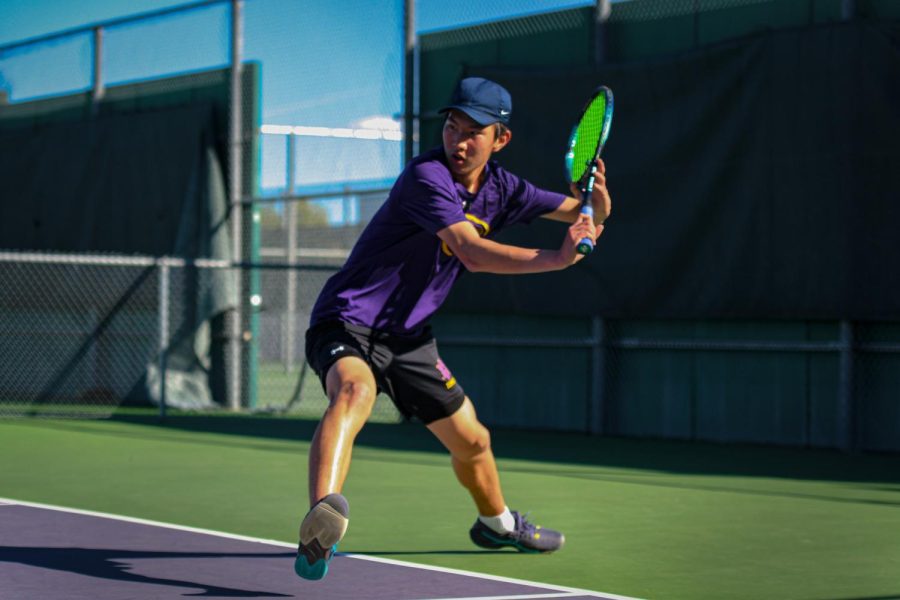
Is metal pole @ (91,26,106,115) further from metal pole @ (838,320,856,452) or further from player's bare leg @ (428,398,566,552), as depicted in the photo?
player's bare leg @ (428,398,566,552)

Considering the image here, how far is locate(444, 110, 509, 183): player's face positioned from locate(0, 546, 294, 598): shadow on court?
1.68 metres

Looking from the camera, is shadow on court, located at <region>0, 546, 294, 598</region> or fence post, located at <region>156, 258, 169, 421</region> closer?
shadow on court, located at <region>0, 546, 294, 598</region>

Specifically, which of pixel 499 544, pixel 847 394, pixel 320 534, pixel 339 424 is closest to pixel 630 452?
pixel 847 394

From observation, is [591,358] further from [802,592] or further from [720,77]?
[802,592]

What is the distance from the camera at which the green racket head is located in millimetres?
5562

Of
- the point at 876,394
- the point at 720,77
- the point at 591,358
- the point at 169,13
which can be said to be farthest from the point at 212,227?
the point at 876,394

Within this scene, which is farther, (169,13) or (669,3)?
(169,13)

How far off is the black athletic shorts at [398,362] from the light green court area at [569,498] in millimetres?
657

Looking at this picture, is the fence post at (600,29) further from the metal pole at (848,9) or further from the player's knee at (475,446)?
the player's knee at (475,446)

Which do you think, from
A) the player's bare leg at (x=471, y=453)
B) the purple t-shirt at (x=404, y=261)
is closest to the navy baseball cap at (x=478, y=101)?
the purple t-shirt at (x=404, y=261)

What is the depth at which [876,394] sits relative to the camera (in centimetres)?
1153

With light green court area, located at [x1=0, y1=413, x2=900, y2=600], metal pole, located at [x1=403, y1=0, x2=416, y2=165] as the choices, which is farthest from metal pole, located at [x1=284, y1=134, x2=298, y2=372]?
light green court area, located at [x1=0, y1=413, x2=900, y2=600]

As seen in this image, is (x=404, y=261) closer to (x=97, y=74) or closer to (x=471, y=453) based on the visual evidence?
(x=471, y=453)

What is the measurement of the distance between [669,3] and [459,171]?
8040 millimetres
